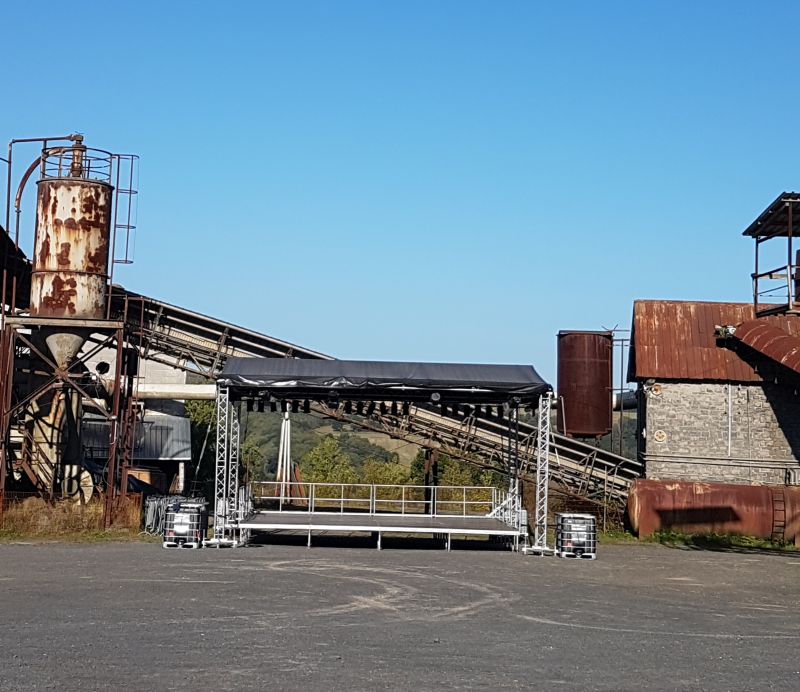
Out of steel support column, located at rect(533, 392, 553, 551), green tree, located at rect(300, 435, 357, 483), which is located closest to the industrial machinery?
steel support column, located at rect(533, 392, 553, 551)

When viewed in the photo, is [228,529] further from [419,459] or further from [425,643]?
[419,459]

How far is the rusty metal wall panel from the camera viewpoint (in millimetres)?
30609

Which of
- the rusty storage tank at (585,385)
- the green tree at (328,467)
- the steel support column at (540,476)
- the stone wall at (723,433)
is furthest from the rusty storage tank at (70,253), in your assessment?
the green tree at (328,467)

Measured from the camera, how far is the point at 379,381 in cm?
2714

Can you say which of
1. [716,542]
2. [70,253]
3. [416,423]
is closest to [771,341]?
[716,542]

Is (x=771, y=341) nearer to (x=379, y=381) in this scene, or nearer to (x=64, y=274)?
(x=379, y=381)

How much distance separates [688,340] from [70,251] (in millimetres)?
21682

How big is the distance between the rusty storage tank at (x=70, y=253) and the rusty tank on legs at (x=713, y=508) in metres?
17.6

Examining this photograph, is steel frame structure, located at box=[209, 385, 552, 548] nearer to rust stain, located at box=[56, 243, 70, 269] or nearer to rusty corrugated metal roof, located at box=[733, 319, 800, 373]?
rust stain, located at box=[56, 243, 70, 269]

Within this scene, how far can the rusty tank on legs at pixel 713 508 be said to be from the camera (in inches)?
1287

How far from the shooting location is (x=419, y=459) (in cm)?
6625

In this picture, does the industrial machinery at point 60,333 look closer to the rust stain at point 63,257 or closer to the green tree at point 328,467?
the rust stain at point 63,257

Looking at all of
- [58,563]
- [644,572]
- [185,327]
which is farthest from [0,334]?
[644,572]

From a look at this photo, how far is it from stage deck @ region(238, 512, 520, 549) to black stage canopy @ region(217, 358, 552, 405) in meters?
3.26
